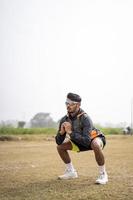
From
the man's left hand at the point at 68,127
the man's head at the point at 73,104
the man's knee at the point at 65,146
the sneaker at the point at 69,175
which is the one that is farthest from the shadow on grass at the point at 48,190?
the man's head at the point at 73,104

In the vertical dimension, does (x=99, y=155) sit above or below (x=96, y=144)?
below

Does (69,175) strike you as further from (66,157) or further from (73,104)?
(73,104)

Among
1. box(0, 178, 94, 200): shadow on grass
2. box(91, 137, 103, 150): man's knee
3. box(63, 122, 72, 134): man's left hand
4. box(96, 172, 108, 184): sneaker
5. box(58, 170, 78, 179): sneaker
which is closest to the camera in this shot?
box(0, 178, 94, 200): shadow on grass

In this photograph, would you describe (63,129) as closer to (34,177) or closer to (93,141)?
(93,141)

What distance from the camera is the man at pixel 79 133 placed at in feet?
26.0

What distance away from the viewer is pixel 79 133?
805 cm

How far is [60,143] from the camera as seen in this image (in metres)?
8.55

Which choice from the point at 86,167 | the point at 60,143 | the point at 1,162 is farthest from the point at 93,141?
the point at 1,162

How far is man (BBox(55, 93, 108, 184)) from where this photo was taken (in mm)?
7914

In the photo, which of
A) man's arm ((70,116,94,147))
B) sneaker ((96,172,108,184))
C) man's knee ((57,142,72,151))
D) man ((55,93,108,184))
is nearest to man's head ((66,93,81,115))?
man ((55,93,108,184))

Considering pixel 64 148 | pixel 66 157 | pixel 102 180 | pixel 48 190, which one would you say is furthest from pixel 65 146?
pixel 48 190

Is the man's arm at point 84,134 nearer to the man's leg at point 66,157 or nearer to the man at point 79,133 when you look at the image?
the man at point 79,133

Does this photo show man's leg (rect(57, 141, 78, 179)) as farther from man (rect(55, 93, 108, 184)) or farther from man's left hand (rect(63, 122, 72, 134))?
man's left hand (rect(63, 122, 72, 134))

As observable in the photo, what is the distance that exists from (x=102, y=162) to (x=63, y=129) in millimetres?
939
